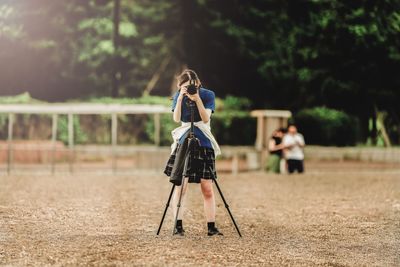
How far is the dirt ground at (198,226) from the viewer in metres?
8.31

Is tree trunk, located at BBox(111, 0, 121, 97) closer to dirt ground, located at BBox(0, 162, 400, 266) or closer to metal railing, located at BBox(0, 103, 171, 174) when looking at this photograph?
metal railing, located at BBox(0, 103, 171, 174)

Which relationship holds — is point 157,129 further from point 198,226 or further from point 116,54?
point 198,226

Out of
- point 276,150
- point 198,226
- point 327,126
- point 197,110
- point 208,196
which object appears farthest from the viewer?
point 327,126

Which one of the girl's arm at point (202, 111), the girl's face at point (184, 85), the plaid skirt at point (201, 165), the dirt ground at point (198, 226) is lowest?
→ the dirt ground at point (198, 226)

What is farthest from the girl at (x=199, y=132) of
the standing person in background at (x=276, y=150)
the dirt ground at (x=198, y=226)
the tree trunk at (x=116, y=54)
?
the tree trunk at (x=116, y=54)

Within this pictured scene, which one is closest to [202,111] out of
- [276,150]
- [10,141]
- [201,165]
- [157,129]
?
[201,165]

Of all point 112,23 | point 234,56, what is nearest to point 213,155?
point 234,56

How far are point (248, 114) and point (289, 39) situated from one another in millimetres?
3000

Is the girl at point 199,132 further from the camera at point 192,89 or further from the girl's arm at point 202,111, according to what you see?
the camera at point 192,89

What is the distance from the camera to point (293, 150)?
24.0 meters

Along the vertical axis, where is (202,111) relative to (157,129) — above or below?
above

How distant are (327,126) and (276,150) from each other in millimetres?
4932

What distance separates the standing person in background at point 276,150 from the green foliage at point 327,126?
432 centimetres

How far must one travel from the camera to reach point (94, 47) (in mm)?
39062
